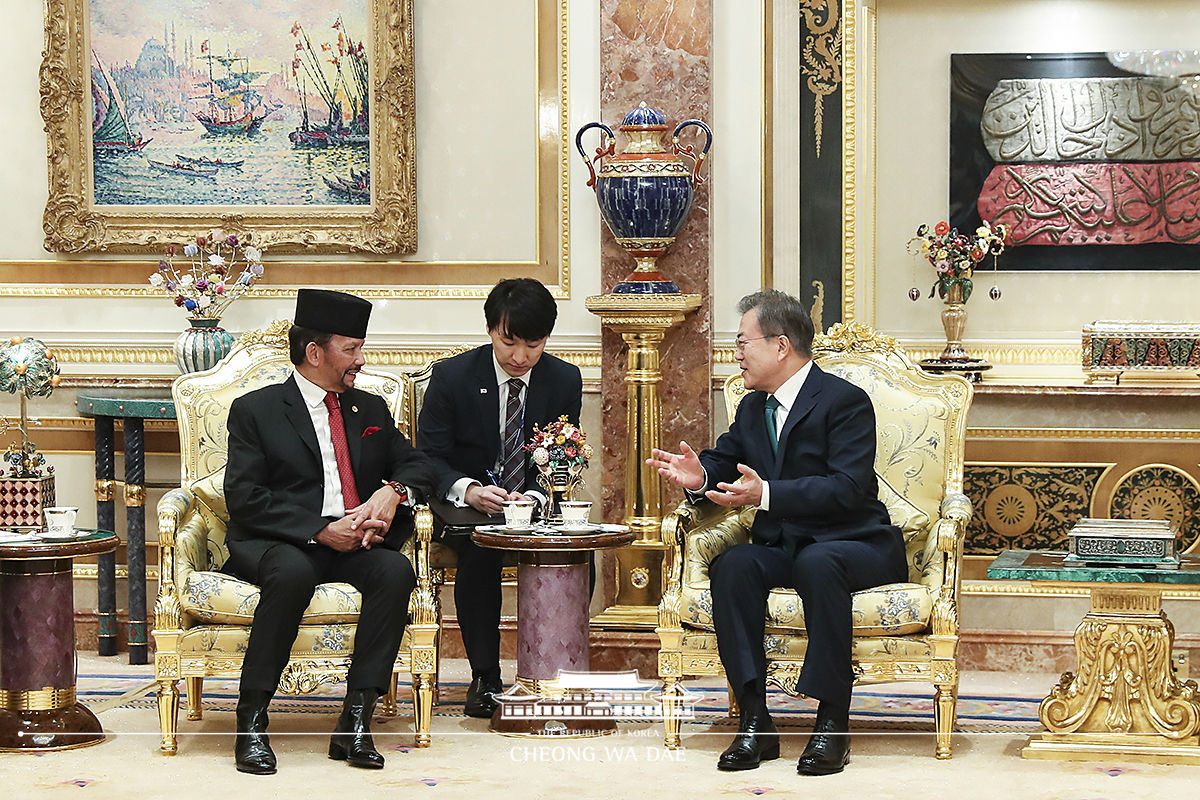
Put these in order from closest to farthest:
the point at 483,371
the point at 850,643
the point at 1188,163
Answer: the point at 850,643 → the point at 483,371 → the point at 1188,163

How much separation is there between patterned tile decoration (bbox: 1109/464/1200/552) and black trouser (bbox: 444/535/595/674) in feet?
7.03

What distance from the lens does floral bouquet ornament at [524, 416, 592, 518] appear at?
198 inches

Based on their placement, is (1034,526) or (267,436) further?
(1034,526)

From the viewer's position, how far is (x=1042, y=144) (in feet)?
22.0

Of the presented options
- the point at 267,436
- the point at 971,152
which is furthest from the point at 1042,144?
the point at 267,436

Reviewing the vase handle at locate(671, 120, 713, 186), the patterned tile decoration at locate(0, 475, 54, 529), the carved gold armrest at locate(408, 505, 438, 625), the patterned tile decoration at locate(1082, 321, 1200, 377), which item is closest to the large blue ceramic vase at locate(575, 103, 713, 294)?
the vase handle at locate(671, 120, 713, 186)

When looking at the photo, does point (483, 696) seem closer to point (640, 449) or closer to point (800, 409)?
point (640, 449)

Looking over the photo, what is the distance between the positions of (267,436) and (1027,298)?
3.34m

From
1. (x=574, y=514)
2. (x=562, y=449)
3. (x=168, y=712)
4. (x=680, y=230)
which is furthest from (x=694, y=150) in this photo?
(x=168, y=712)

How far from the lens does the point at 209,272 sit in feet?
21.1

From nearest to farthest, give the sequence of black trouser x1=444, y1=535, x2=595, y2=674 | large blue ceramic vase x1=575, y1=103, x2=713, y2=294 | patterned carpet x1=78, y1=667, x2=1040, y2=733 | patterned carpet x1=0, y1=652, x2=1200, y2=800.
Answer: patterned carpet x1=0, y1=652, x2=1200, y2=800
patterned carpet x1=78, y1=667, x2=1040, y2=733
black trouser x1=444, y1=535, x2=595, y2=674
large blue ceramic vase x1=575, y1=103, x2=713, y2=294

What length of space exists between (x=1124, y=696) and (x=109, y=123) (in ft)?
14.3

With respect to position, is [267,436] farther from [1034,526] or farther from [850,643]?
[1034,526]

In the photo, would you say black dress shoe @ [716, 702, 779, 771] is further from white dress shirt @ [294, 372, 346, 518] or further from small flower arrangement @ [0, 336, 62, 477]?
small flower arrangement @ [0, 336, 62, 477]
